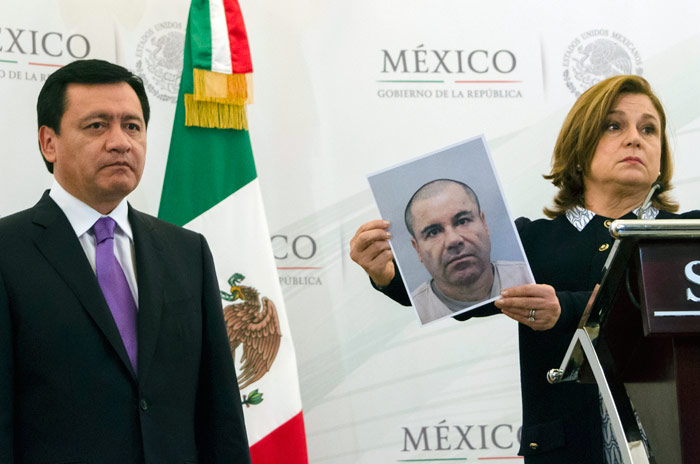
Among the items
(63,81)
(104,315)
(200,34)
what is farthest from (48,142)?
(200,34)

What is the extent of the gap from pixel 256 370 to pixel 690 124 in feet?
6.81

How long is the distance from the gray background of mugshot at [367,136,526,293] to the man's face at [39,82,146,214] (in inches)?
23.6

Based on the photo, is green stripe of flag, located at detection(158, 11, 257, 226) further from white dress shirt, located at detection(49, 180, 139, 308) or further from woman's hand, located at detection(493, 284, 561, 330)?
woman's hand, located at detection(493, 284, 561, 330)

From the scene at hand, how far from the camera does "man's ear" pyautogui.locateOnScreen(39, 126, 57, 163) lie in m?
2.08

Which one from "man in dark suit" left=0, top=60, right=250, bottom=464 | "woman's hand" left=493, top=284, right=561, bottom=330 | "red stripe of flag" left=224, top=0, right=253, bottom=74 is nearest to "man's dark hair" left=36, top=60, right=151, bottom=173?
"man in dark suit" left=0, top=60, right=250, bottom=464

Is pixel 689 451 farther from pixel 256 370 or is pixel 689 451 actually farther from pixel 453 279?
pixel 256 370

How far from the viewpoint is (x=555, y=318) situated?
6.97ft

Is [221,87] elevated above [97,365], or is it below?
above

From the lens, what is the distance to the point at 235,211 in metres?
3.03

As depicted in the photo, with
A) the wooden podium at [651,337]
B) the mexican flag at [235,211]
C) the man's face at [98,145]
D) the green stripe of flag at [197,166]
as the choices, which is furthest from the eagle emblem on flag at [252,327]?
the wooden podium at [651,337]

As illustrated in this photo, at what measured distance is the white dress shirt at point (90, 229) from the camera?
6.40 feet

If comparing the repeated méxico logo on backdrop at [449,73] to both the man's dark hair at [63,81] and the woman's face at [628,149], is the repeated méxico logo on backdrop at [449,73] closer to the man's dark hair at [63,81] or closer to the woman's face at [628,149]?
the woman's face at [628,149]

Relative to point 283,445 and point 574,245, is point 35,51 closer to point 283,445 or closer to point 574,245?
point 283,445

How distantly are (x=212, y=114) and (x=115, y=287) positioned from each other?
124 centimetres
